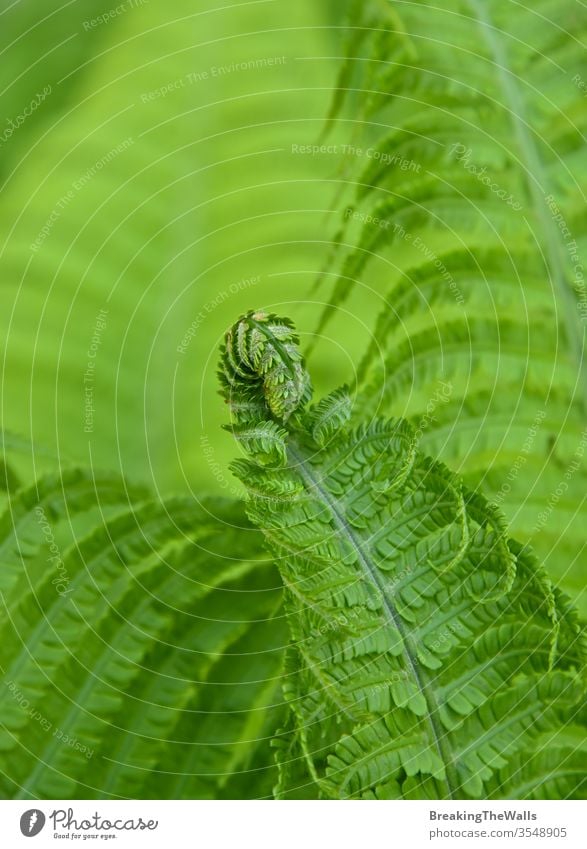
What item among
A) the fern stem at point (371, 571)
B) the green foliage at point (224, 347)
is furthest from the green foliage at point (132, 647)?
the fern stem at point (371, 571)

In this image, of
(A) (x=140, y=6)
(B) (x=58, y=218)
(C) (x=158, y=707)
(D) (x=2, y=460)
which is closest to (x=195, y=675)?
(C) (x=158, y=707)

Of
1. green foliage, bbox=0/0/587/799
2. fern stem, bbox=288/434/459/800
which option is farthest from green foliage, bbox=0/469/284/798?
fern stem, bbox=288/434/459/800

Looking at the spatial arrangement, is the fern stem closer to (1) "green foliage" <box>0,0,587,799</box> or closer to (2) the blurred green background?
(1) "green foliage" <box>0,0,587,799</box>
